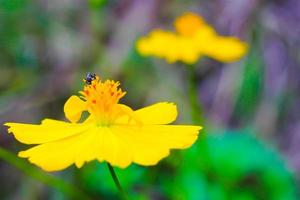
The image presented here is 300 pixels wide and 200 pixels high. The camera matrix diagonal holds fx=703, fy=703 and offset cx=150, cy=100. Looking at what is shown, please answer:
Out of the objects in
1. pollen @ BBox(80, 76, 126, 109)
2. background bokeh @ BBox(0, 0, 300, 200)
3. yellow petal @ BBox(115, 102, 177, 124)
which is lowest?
background bokeh @ BBox(0, 0, 300, 200)

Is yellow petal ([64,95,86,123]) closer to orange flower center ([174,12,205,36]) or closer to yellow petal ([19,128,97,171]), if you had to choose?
yellow petal ([19,128,97,171])

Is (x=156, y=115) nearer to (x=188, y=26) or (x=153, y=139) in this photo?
(x=153, y=139)

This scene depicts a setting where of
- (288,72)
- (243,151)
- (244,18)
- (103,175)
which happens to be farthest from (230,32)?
(103,175)

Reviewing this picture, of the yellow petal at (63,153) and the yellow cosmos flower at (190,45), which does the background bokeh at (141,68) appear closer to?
the yellow cosmos flower at (190,45)

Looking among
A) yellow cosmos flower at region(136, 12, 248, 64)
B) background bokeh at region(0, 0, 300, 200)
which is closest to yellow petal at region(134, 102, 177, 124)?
yellow cosmos flower at region(136, 12, 248, 64)

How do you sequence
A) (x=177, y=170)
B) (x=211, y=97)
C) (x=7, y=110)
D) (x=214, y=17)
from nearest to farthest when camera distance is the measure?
(x=177, y=170) < (x=7, y=110) < (x=211, y=97) < (x=214, y=17)

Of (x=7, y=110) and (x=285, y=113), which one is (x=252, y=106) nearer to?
(x=285, y=113)
